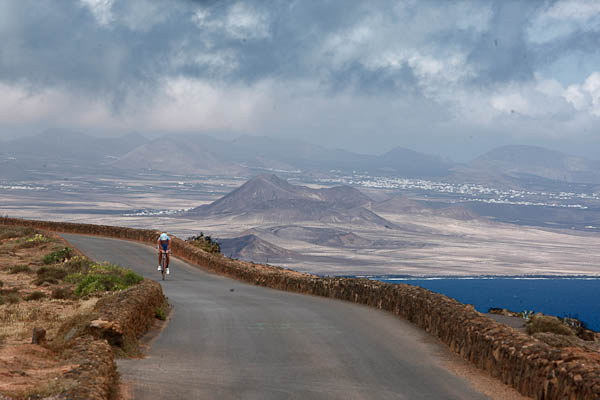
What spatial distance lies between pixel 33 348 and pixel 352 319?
9.13 meters

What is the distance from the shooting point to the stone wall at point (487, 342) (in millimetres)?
9617

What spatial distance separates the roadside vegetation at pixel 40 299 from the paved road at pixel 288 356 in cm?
142

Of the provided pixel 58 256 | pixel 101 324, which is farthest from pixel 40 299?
pixel 58 256

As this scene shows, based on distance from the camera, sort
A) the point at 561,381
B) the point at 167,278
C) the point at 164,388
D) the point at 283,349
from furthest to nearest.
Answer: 1. the point at 167,278
2. the point at 283,349
3. the point at 164,388
4. the point at 561,381

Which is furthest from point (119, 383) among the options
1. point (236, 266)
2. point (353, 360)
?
point (236, 266)

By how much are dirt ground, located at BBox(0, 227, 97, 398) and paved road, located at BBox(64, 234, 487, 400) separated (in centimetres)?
134

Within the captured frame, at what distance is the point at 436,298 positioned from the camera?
17.6m

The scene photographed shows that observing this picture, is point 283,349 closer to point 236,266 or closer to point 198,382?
point 198,382

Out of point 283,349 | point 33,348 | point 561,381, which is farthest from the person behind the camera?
point 283,349

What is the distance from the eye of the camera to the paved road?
10.6 metres

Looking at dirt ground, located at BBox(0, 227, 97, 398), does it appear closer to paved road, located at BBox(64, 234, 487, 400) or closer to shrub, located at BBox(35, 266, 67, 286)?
shrub, located at BBox(35, 266, 67, 286)

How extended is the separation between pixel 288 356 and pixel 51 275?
17.1 meters

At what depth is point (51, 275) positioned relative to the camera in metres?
27.6

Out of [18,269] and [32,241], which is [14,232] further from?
[18,269]
